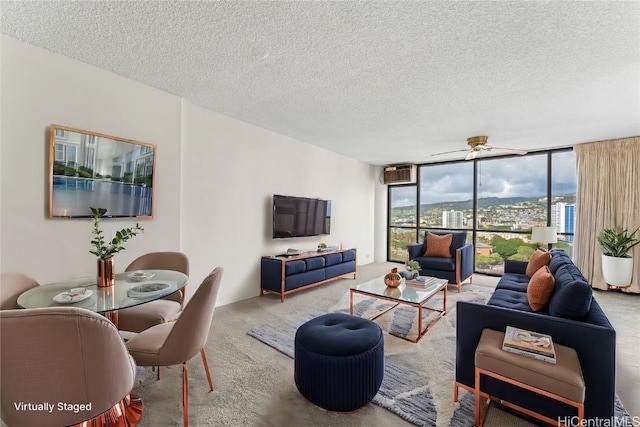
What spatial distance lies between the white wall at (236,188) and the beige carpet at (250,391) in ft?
2.95

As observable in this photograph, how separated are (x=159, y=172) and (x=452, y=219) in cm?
566

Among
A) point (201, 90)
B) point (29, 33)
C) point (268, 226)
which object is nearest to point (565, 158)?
point (268, 226)

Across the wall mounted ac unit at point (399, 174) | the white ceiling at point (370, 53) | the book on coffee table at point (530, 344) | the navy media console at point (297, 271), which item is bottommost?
the navy media console at point (297, 271)

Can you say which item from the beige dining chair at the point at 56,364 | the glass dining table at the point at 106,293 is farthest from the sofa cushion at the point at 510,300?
the beige dining chair at the point at 56,364

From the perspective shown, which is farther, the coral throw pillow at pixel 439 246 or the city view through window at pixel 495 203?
the city view through window at pixel 495 203

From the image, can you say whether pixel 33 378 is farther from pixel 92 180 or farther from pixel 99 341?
pixel 92 180

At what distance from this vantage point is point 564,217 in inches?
196

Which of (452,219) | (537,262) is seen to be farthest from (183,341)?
(452,219)

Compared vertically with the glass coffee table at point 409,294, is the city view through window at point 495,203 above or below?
above

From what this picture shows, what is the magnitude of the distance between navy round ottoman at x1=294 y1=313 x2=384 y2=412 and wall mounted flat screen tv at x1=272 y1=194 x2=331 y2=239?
255 cm

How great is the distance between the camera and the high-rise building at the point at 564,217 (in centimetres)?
492

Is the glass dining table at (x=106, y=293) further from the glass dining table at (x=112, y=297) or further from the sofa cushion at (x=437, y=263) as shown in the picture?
the sofa cushion at (x=437, y=263)

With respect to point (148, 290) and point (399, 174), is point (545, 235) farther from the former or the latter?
point (148, 290)

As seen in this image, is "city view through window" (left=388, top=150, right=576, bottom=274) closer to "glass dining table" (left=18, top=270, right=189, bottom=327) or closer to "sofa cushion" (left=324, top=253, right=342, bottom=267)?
"sofa cushion" (left=324, top=253, right=342, bottom=267)
